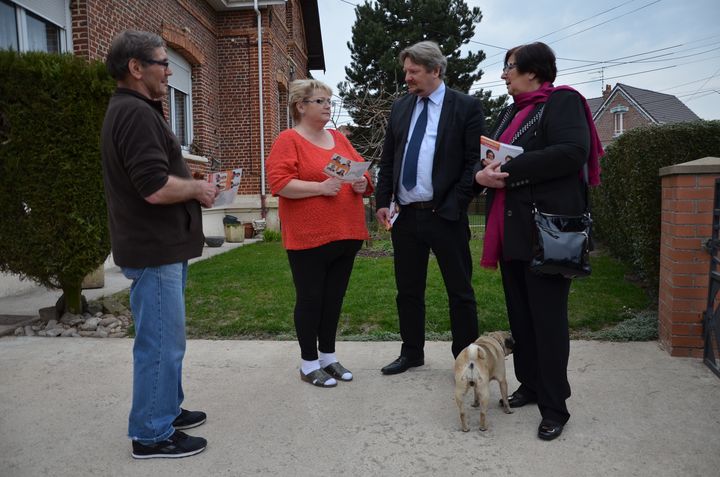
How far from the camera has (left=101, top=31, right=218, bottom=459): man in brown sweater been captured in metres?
2.43

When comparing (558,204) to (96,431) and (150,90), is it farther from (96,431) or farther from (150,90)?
(96,431)

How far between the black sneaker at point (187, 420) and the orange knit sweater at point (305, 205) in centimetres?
115

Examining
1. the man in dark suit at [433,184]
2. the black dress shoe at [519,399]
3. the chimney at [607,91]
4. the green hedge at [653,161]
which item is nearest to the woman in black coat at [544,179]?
the black dress shoe at [519,399]

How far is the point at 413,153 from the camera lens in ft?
11.9

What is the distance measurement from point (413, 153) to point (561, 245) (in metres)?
1.28

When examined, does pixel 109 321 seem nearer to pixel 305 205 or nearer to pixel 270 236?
pixel 305 205

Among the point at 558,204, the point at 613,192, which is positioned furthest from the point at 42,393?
the point at 613,192

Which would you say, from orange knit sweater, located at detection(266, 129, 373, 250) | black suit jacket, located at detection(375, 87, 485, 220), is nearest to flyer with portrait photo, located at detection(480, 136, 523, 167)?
black suit jacket, located at detection(375, 87, 485, 220)

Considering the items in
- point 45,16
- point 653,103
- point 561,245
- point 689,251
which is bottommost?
point 689,251

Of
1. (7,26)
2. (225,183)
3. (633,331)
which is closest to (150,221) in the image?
(225,183)

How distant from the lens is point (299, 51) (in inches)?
736

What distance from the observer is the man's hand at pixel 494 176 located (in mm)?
2893

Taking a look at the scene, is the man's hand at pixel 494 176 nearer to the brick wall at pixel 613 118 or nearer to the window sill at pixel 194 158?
the window sill at pixel 194 158

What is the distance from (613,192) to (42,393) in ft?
21.5
